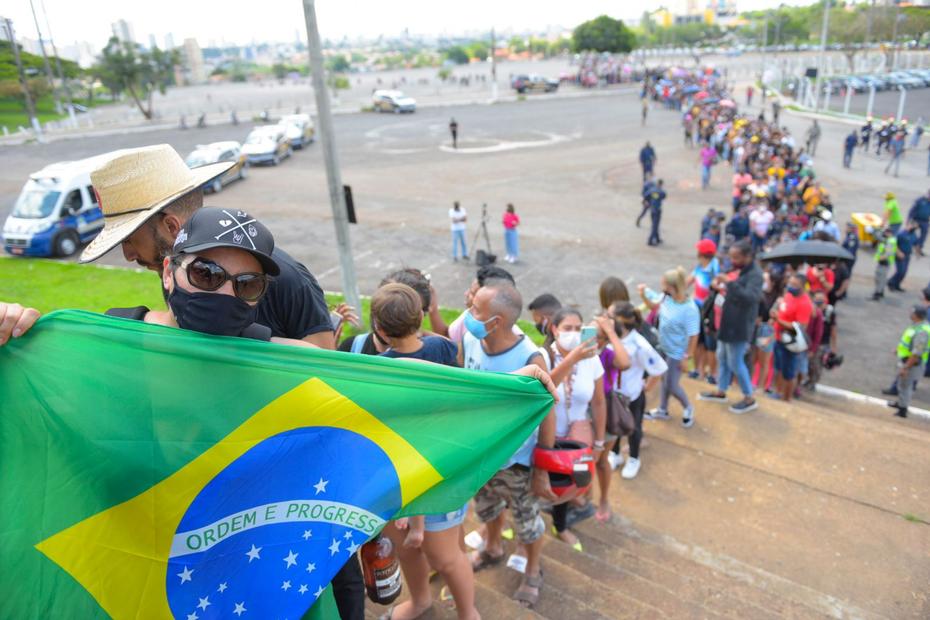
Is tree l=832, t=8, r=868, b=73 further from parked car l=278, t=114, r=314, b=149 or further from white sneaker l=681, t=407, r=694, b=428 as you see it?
white sneaker l=681, t=407, r=694, b=428

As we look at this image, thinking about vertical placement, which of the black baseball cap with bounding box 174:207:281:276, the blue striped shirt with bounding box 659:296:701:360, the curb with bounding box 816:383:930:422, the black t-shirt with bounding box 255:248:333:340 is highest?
the black baseball cap with bounding box 174:207:281:276

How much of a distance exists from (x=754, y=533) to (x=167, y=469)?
445cm

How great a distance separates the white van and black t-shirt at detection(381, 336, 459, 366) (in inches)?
612

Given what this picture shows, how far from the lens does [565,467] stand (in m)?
3.83

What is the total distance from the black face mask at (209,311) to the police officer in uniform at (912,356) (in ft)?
27.5

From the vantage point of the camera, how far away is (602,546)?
15.9 ft

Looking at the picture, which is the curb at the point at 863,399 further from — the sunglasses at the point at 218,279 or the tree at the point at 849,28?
the tree at the point at 849,28

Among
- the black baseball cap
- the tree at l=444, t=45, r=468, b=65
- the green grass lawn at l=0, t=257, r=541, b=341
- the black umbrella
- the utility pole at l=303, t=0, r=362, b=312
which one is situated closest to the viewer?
the black baseball cap

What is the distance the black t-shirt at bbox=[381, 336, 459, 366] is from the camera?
324cm

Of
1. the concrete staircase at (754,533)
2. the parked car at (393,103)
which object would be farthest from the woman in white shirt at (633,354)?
the parked car at (393,103)

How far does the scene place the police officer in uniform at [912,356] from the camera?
25.7 feet

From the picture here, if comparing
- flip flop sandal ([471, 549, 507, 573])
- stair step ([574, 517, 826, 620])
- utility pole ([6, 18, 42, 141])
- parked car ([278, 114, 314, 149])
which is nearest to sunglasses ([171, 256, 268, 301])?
flip flop sandal ([471, 549, 507, 573])

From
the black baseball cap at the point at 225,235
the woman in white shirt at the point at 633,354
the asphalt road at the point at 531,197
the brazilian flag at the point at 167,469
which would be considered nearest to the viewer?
the black baseball cap at the point at 225,235

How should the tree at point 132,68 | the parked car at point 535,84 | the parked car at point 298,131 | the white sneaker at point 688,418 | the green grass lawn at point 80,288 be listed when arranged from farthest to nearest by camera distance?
1. the parked car at point 535,84
2. the tree at point 132,68
3. the parked car at point 298,131
4. the green grass lawn at point 80,288
5. the white sneaker at point 688,418
